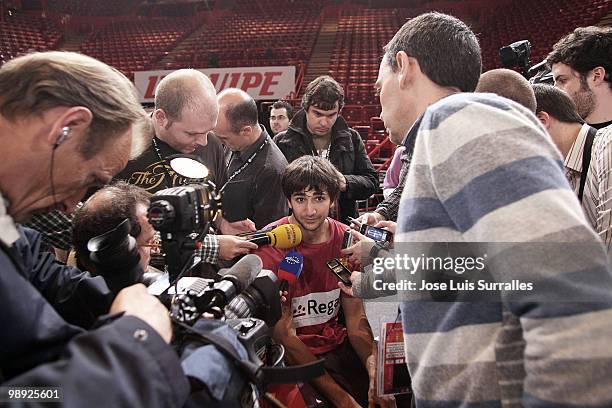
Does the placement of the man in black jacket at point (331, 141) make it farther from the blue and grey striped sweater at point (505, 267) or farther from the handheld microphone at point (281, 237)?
Result: the blue and grey striped sweater at point (505, 267)

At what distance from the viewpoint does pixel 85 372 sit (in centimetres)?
64

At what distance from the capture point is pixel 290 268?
1800 millimetres

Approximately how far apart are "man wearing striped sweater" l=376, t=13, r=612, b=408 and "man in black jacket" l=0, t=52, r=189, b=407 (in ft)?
1.53

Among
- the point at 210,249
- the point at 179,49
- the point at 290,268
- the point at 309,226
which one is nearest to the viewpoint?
the point at 210,249

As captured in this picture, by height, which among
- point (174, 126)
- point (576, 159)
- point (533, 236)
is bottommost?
point (174, 126)

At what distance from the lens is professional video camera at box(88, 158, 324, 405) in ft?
2.82

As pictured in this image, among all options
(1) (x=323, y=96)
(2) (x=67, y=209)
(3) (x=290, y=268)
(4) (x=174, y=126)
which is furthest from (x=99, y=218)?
(1) (x=323, y=96)

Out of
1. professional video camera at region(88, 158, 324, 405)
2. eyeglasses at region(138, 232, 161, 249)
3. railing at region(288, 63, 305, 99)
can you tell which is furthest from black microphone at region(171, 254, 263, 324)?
railing at region(288, 63, 305, 99)

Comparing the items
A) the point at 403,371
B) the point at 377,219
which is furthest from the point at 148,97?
the point at 403,371

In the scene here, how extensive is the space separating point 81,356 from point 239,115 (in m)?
2.19

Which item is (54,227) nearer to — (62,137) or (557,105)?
(62,137)

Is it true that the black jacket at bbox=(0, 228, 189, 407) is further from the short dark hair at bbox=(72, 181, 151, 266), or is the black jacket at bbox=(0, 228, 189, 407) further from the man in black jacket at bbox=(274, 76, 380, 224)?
the man in black jacket at bbox=(274, 76, 380, 224)

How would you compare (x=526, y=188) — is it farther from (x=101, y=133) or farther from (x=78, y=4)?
(x=78, y=4)

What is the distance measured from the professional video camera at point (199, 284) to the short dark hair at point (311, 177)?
91 centimetres
